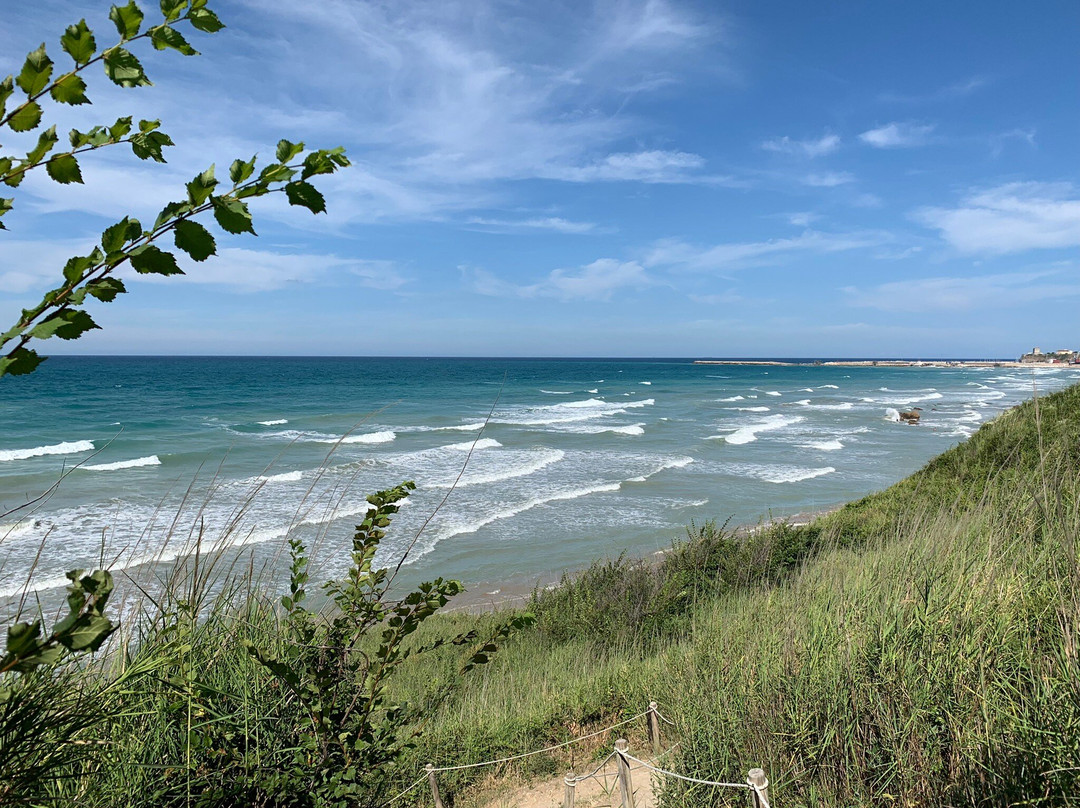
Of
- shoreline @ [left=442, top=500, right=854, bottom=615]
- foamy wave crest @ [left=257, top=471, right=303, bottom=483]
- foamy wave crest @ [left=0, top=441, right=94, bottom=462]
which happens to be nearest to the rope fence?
shoreline @ [left=442, top=500, right=854, bottom=615]

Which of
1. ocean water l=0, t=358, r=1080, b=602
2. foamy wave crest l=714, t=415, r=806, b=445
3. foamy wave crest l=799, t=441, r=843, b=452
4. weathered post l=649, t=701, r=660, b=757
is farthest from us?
foamy wave crest l=714, t=415, r=806, b=445

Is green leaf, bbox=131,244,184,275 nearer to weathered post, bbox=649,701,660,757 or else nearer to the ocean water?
the ocean water

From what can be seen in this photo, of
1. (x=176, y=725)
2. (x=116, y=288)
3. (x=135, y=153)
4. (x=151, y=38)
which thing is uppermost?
(x=151, y=38)

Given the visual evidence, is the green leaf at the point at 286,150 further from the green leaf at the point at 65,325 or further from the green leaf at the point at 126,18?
the green leaf at the point at 65,325

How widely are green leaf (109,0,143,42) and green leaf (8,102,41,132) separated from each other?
0.20 m

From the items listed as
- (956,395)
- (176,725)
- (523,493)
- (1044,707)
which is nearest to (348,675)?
(176,725)

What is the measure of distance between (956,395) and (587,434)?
45619 millimetres

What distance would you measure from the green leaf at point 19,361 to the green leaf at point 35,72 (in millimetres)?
448

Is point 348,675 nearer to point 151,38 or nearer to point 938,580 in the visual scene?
point 151,38

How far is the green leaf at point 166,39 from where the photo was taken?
4.12 ft

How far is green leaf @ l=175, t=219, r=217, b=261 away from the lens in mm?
1210

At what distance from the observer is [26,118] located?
1.17 m

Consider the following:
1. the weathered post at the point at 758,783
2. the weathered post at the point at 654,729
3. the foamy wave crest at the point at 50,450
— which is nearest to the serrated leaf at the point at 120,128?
the weathered post at the point at 758,783

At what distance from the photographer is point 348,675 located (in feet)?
9.14
